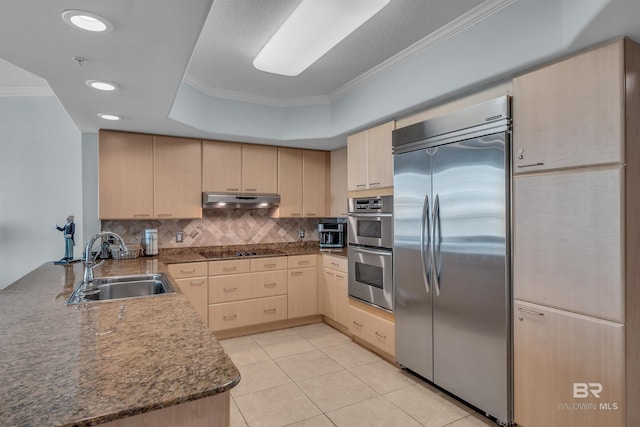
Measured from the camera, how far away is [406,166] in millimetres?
2816

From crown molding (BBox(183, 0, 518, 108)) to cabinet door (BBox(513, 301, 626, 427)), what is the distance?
6.00 feet

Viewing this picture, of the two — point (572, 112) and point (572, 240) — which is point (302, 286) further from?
point (572, 112)

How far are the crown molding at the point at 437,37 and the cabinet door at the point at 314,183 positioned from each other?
130cm

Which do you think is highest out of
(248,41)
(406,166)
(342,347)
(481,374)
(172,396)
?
(248,41)

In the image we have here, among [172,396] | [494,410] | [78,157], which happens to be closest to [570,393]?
[494,410]

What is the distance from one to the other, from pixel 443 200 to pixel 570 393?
4.33 feet

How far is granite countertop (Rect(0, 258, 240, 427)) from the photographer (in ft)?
2.87

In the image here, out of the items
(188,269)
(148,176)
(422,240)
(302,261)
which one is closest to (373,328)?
(422,240)

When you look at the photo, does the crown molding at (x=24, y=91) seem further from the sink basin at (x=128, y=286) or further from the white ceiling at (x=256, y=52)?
the sink basin at (x=128, y=286)

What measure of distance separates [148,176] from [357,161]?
2237 millimetres

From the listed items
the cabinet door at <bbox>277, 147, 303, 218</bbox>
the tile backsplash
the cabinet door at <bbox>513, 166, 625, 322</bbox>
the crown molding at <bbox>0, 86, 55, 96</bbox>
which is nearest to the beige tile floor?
the cabinet door at <bbox>513, 166, 625, 322</bbox>

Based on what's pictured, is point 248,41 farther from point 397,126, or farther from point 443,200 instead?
point 443,200

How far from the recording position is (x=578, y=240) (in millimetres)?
1798

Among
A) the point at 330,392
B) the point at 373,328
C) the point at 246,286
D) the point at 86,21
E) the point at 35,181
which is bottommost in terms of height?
the point at 330,392
